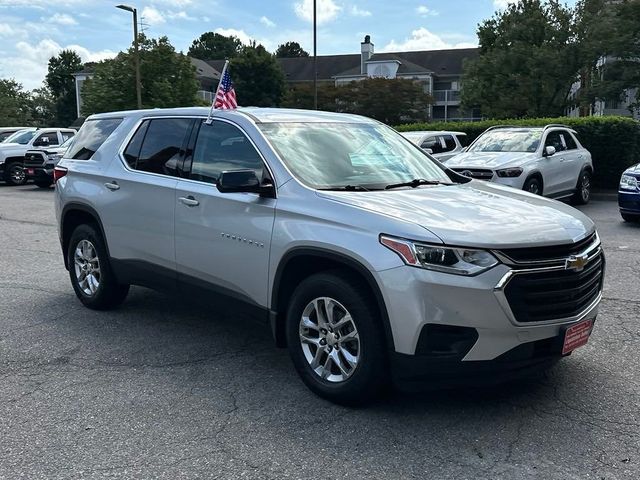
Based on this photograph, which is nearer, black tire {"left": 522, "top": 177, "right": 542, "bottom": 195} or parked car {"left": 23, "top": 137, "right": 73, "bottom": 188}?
black tire {"left": 522, "top": 177, "right": 542, "bottom": 195}

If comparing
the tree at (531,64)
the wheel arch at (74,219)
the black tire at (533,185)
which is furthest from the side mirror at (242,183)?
the tree at (531,64)

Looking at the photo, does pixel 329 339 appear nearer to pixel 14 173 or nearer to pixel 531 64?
pixel 14 173

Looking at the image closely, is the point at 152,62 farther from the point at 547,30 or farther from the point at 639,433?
the point at 639,433

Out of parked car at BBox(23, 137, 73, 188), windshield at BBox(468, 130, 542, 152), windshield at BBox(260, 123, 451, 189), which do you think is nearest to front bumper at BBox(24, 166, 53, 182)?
parked car at BBox(23, 137, 73, 188)

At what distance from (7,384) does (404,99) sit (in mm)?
42984

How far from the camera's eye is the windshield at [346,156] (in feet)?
14.4

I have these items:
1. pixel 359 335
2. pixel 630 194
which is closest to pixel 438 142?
pixel 630 194

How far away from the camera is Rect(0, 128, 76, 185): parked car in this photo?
21.7 meters

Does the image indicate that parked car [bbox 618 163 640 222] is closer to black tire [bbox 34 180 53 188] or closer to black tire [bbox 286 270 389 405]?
black tire [bbox 286 270 389 405]

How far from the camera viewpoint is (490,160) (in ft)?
40.1

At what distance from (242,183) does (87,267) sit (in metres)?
2.72

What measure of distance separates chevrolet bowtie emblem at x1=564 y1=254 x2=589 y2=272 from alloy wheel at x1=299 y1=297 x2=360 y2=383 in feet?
4.11

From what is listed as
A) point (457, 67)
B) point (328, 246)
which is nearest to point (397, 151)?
point (328, 246)

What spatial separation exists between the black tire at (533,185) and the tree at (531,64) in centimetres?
2553
